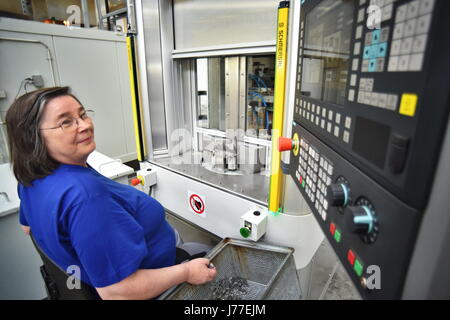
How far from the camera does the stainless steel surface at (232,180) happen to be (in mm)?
1250

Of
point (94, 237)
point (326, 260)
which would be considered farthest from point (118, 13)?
point (326, 260)

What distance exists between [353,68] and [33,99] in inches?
35.7

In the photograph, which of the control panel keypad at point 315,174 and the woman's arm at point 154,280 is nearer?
the control panel keypad at point 315,174

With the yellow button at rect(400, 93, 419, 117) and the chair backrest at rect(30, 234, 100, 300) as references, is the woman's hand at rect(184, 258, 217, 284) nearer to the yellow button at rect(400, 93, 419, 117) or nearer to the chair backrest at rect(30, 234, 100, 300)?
the chair backrest at rect(30, 234, 100, 300)

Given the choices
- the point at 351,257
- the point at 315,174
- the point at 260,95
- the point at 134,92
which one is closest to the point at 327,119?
the point at 315,174

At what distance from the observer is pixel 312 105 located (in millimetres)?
591

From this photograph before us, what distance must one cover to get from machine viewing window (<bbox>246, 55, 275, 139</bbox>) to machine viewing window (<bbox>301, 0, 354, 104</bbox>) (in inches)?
29.2

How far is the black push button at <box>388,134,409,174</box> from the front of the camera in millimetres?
296

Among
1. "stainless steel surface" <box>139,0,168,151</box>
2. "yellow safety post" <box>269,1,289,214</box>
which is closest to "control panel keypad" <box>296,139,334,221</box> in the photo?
"yellow safety post" <box>269,1,289,214</box>

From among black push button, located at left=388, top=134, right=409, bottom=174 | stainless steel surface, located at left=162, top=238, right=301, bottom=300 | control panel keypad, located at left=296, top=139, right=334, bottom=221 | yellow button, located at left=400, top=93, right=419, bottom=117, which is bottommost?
stainless steel surface, located at left=162, top=238, right=301, bottom=300

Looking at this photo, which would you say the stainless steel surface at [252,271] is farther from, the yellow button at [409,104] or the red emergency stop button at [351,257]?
the yellow button at [409,104]

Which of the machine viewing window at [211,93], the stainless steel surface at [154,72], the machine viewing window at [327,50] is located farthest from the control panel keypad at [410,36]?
the stainless steel surface at [154,72]

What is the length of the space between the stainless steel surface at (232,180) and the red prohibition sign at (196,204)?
106 mm
